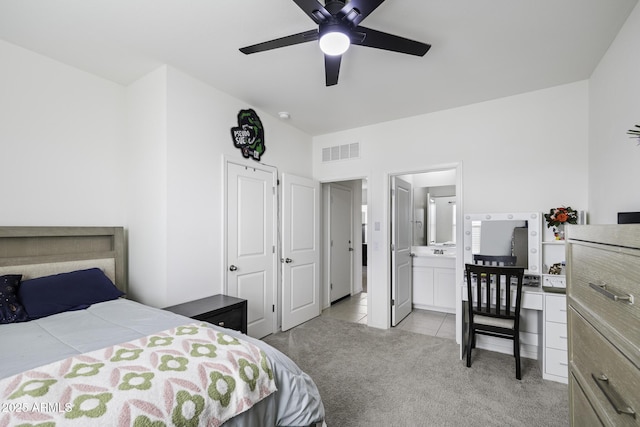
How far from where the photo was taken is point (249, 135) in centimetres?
341

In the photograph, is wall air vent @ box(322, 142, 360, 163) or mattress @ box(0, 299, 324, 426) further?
wall air vent @ box(322, 142, 360, 163)

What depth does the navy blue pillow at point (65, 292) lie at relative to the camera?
2016 millimetres

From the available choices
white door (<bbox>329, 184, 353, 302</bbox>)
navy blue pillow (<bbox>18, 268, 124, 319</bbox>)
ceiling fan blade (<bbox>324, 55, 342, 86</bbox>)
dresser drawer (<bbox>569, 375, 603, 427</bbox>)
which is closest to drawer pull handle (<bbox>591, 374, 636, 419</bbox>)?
dresser drawer (<bbox>569, 375, 603, 427</bbox>)

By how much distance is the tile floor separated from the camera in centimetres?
381

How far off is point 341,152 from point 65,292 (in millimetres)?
3402

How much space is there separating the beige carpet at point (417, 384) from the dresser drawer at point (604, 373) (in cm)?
120

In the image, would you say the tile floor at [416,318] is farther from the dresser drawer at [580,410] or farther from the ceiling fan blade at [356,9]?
the ceiling fan blade at [356,9]

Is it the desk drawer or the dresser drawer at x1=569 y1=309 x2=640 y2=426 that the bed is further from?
the desk drawer

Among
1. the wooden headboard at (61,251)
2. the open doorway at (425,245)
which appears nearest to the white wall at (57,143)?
the wooden headboard at (61,251)

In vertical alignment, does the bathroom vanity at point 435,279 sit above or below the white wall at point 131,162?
below

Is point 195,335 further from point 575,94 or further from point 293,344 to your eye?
point 575,94

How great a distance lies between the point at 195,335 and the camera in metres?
1.50

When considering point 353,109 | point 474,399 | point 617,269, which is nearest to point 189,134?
point 353,109

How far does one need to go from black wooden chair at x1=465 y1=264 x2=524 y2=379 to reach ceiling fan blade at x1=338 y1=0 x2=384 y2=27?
233cm
